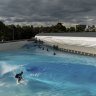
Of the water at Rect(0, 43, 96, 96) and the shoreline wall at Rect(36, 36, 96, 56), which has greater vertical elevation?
the shoreline wall at Rect(36, 36, 96, 56)

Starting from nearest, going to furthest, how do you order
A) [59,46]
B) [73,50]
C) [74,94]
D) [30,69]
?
1. [74,94]
2. [30,69]
3. [73,50]
4. [59,46]

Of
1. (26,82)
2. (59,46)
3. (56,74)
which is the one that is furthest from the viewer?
(59,46)

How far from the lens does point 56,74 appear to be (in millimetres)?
36250

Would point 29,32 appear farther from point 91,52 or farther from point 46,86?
point 46,86

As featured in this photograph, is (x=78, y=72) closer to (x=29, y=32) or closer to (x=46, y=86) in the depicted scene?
(x=46, y=86)

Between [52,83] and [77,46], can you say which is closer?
[52,83]

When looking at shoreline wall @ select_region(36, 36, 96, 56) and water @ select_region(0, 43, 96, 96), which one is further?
shoreline wall @ select_region(36, 36, 96, 56)

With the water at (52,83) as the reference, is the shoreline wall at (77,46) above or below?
above

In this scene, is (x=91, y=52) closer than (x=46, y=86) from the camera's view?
No

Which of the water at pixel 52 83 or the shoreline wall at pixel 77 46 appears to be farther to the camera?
the shoreline wall at pixel 77 46

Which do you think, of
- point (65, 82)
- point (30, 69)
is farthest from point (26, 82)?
point (30, 69)

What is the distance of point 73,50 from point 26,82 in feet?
124

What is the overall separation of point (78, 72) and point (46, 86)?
1030cm

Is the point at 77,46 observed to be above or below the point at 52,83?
above
